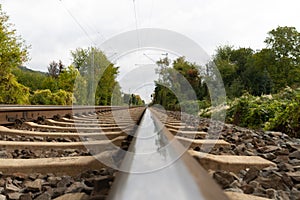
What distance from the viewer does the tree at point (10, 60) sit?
1597 cm

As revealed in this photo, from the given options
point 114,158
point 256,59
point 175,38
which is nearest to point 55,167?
point 114,158

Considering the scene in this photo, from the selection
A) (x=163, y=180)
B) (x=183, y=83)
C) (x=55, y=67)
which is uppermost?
(x=55, y=67)

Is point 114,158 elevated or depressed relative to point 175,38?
depressed

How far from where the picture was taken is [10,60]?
16.6 metres

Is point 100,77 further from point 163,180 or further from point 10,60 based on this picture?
point 10,60

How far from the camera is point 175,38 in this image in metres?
3.22

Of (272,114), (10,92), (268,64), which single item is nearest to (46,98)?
(10,92)

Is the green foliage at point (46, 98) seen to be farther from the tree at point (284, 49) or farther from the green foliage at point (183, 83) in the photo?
the tree at point (284, 49)

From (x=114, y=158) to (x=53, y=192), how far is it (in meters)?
0.48

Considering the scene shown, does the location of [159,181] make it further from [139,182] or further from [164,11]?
[164,11]

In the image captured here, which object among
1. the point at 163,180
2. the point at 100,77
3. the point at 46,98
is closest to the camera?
the point at 163,180

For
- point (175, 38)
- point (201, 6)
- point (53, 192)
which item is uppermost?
point (201, 6)

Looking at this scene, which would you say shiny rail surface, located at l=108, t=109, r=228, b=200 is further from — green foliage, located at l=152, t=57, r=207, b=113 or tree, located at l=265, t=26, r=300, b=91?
tree, located at l=265, t=26, r=300, b=91

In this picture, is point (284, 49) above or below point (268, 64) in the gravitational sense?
above
